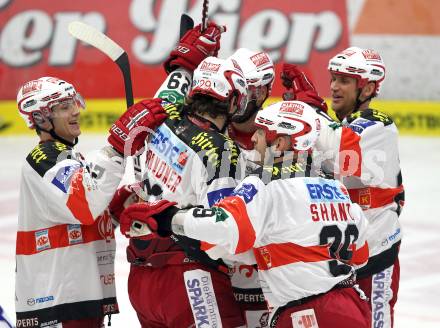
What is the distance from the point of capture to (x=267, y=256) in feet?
A: 13.7

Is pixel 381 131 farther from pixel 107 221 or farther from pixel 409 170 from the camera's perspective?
pixel 409 170

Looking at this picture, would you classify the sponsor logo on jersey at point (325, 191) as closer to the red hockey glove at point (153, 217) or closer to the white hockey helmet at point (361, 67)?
the red hockey glove at point (153, 217)

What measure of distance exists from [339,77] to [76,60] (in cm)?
694

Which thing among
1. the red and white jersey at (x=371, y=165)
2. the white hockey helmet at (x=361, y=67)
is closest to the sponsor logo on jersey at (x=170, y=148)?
the red and white jersey at (x=371, y=165)

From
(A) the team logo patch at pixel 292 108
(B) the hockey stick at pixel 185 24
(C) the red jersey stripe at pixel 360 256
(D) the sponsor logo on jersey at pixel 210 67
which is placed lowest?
(C) the red jersey stripe at pixel 360 256

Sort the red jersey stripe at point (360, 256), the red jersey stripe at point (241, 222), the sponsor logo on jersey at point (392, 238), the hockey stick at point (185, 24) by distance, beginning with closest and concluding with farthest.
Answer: the red jersey stripe at point (241, 222)
the red jersey stripe at point (360, 256)
the sponsor logo on jersey at point (392, 238)
the hockey stick at point (185, 24)

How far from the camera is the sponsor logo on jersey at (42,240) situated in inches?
184

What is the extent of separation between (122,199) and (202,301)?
78 cm

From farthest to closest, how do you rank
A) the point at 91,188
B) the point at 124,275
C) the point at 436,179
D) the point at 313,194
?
the point at 436,179 < the point at 124,275 < the point at 91,188 < the point at 313,194

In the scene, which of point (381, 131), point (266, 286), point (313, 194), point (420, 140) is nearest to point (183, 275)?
point (266, 286)

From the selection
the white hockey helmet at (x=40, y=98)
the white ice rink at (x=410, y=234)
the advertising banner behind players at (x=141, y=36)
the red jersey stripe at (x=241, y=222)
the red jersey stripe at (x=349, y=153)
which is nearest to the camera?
the red jersey stripe at (x=241, y=222)

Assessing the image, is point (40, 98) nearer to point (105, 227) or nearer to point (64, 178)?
point (64, 178)

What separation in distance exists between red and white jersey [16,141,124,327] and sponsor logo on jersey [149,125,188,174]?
0.19 m

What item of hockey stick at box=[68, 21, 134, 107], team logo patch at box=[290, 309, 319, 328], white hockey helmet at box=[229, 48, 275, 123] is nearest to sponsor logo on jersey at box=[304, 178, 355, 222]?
team logo patch at box=[290, 309, 319, 328]
